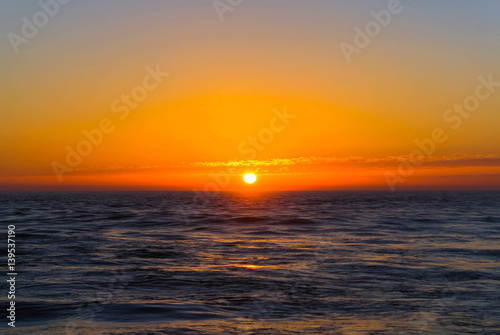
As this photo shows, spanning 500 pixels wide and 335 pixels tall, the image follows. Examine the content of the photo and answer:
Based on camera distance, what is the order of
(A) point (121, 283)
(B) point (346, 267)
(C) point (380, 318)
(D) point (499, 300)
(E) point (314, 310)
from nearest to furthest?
(C) point (380, 318) < (E) point (314, 310) < (D) point (499, 300) < (A) point (121, 283) < (B) point (346, 267)

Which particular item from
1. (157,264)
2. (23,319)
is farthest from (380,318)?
(157,264)

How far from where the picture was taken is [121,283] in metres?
16.0

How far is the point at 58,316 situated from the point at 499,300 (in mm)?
12014

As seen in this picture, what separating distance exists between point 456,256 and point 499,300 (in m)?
8.87

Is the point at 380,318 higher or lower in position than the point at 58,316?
lower

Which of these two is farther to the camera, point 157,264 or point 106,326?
point 157,264

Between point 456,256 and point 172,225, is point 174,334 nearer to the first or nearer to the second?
point 456,256

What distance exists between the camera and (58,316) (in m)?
11.8

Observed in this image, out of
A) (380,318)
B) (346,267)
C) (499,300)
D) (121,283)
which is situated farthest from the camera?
(346,267)

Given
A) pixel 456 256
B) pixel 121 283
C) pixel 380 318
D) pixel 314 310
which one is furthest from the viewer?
pixel 456 256

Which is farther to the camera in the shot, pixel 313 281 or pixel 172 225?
pixel 172 225

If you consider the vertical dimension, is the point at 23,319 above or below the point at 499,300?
above

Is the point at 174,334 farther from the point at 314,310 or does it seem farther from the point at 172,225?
the point at 172,225

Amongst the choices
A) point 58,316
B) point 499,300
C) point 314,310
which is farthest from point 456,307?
point 58,316
